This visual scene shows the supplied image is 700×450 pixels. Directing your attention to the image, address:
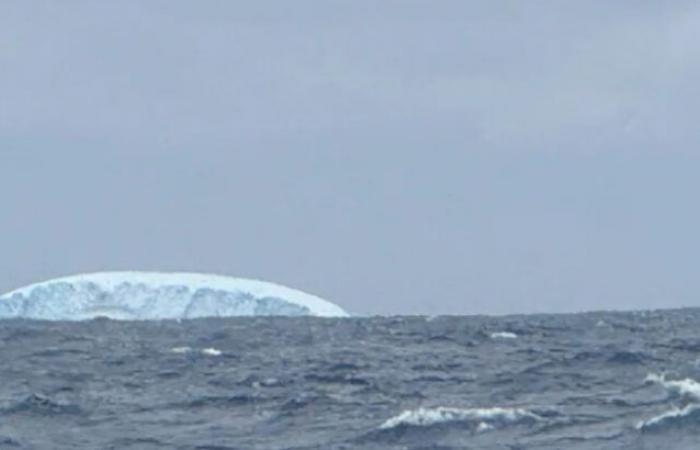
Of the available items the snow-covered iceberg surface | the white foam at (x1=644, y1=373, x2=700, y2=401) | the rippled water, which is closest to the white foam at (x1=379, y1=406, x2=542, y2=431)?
the rippled water

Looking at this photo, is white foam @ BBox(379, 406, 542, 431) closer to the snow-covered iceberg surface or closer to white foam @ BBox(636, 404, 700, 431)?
white foam @ BBox(636, 404, 700, 431)

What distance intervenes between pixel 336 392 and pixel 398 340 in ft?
53.5

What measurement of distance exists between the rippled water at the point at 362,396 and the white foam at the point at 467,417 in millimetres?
22

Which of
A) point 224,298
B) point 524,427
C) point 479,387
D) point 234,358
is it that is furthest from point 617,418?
point 224,298

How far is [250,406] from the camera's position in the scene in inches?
820

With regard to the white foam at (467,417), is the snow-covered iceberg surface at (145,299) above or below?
above

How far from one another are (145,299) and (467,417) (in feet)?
242

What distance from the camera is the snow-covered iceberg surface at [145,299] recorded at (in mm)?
89188

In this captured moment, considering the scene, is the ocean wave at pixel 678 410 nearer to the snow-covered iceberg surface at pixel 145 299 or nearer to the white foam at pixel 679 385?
the white foam at pixel 679 385

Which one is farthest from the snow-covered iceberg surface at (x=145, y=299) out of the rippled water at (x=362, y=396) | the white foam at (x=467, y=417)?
the white foam at (x=467, y=417)

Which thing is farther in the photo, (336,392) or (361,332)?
(361,332)

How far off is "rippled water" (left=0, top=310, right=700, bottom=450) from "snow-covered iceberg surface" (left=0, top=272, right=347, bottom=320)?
5412cm

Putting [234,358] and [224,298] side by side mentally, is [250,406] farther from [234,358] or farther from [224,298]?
[224,298]

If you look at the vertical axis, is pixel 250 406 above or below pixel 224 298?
below
